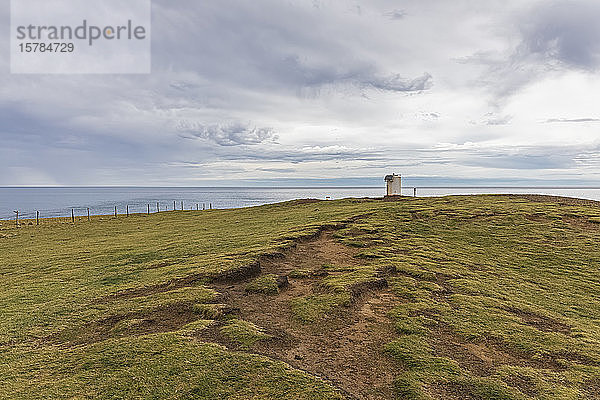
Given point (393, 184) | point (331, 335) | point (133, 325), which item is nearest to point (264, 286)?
point (331, 335)

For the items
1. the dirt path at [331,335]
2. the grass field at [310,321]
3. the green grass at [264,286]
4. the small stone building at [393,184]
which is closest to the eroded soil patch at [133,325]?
the grass field at [310,321]

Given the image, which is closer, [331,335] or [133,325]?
[331,335]

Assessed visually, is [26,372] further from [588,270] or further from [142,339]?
[588,270]

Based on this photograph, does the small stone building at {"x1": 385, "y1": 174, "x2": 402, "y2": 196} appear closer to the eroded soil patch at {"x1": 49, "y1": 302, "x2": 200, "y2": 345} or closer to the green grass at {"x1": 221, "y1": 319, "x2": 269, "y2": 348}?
the eroded soil patch at {"x1": 49, "y1": 302, "x2": 200, "y2": 345}

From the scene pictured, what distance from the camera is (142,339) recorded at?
727 cm

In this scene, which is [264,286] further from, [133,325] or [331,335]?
[133,325]

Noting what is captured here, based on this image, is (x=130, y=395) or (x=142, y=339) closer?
(x=130, y=395)

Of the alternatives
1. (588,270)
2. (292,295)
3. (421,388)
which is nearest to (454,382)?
(421,388)

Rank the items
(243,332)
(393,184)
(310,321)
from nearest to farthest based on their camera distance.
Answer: (243,332), (310,321), (393,184)

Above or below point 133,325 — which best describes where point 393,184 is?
above

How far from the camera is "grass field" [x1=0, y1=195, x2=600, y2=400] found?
5.96 m

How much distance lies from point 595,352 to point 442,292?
3715mm

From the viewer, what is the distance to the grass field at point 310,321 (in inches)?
235

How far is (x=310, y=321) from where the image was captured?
27.6 ft
